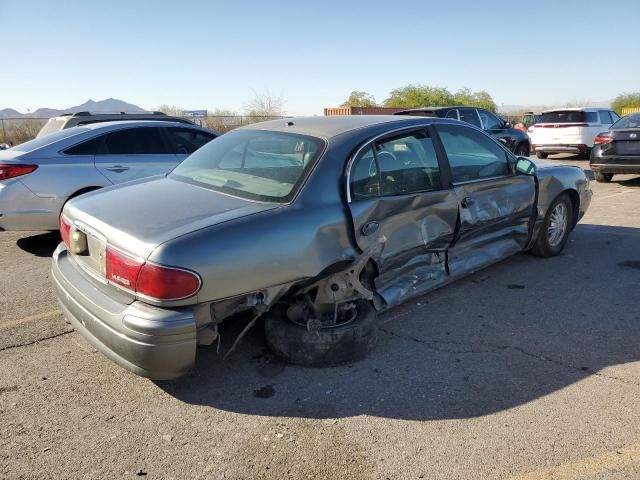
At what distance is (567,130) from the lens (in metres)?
16.1

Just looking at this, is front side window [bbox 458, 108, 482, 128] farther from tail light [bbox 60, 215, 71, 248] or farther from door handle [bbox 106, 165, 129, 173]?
tail light [bbox 60, 215, 71, 248]

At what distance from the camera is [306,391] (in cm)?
320

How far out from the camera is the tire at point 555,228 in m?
5.61

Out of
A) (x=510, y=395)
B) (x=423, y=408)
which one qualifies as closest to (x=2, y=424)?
(x=423, y=408)

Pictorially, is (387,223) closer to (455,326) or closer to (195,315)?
(455,326)

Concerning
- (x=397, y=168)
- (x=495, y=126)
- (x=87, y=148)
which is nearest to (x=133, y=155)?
(x=87, y=148)

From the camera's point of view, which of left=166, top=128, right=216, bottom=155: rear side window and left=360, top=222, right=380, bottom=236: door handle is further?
left=166, top=128, right=216, bottom=155: rear side window

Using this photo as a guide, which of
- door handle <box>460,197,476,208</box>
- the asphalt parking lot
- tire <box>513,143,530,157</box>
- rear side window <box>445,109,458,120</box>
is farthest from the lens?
tire <box>513,143,530,157</box>

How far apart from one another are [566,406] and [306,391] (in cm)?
149

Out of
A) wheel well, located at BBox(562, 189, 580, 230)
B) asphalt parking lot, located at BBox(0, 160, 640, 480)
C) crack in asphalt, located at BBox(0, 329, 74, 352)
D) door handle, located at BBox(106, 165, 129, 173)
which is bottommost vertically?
asphalt parking lot, located at BBox(0, 160, 640, 480)

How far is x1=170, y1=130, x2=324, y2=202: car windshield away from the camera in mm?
3502

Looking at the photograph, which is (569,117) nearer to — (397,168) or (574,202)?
(574,202)

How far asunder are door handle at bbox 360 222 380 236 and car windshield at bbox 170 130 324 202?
1.74 ft

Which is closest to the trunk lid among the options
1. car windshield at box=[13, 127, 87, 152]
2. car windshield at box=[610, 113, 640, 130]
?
car windshield at box=[13, 127, 87, 152]
